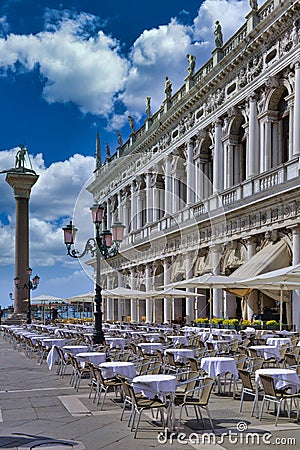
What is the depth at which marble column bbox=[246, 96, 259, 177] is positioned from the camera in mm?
31547

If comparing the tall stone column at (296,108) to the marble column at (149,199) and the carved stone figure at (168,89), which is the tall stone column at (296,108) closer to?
the carved stone figure at (168,89)

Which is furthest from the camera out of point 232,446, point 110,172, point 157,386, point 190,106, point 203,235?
point 110,172

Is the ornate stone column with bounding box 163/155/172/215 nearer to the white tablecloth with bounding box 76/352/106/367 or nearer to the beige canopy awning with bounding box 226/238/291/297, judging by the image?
the beige canopy awning with bounding box 226/238/291/297

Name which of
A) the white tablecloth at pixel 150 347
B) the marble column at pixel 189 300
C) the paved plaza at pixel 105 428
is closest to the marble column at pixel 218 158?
the marble column at pixel 189 300

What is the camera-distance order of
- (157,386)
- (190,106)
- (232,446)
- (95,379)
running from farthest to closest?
1. (190,106)
2. (95,379)
3. (157,386)
4. (232,446)

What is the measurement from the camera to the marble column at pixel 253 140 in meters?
31.5

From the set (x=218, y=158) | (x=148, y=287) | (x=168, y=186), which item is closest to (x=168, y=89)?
(x=168, y=186)

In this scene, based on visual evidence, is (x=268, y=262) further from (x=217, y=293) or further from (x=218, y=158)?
(x=218, y=158)

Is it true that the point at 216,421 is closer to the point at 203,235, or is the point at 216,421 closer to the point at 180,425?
the point at 180,425

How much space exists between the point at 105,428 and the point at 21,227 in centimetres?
3942

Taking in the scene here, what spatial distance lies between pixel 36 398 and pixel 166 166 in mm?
33016

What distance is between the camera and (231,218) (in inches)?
1275

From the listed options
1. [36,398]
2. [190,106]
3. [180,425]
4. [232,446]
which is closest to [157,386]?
[180,425]

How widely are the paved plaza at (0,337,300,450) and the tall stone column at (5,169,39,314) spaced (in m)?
34.6
